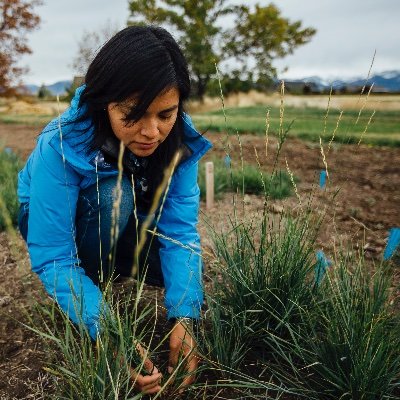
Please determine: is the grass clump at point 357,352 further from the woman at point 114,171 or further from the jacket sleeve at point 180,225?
the jacket sleeve at point 180,225

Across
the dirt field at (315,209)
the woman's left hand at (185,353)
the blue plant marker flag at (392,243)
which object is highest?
the blue plant marker flag at (392,243)

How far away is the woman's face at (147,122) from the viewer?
47.7 inches

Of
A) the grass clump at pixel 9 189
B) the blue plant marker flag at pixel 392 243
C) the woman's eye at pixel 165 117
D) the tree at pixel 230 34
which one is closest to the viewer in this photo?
the woman's eye at pixel 165 117

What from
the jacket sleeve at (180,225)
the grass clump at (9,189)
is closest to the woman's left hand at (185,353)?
the jacket sleeve at (180,225)

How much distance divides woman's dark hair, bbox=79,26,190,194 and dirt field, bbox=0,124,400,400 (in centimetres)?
44

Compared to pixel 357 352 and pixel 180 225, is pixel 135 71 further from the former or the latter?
pixel 357 352

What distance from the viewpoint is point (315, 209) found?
2186 mm

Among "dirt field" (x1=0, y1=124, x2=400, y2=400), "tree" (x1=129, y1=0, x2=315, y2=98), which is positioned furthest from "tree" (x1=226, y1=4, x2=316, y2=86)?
"dirt field" (x1=0, y1=124, x2=400, y2=400)

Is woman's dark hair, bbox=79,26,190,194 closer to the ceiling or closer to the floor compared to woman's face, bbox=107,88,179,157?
closer to the ceiling

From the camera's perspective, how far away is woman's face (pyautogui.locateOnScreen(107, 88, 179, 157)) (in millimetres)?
1212

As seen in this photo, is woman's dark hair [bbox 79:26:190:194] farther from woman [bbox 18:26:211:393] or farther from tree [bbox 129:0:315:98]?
tree [bbox 129:0:315:98]

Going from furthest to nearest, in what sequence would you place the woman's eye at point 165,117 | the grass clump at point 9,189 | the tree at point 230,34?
the tree at point 230,34 → the grass clump at point 9,189 → the woman's eye at point 165,117

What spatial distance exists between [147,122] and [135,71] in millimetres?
141

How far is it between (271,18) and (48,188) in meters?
25.3
